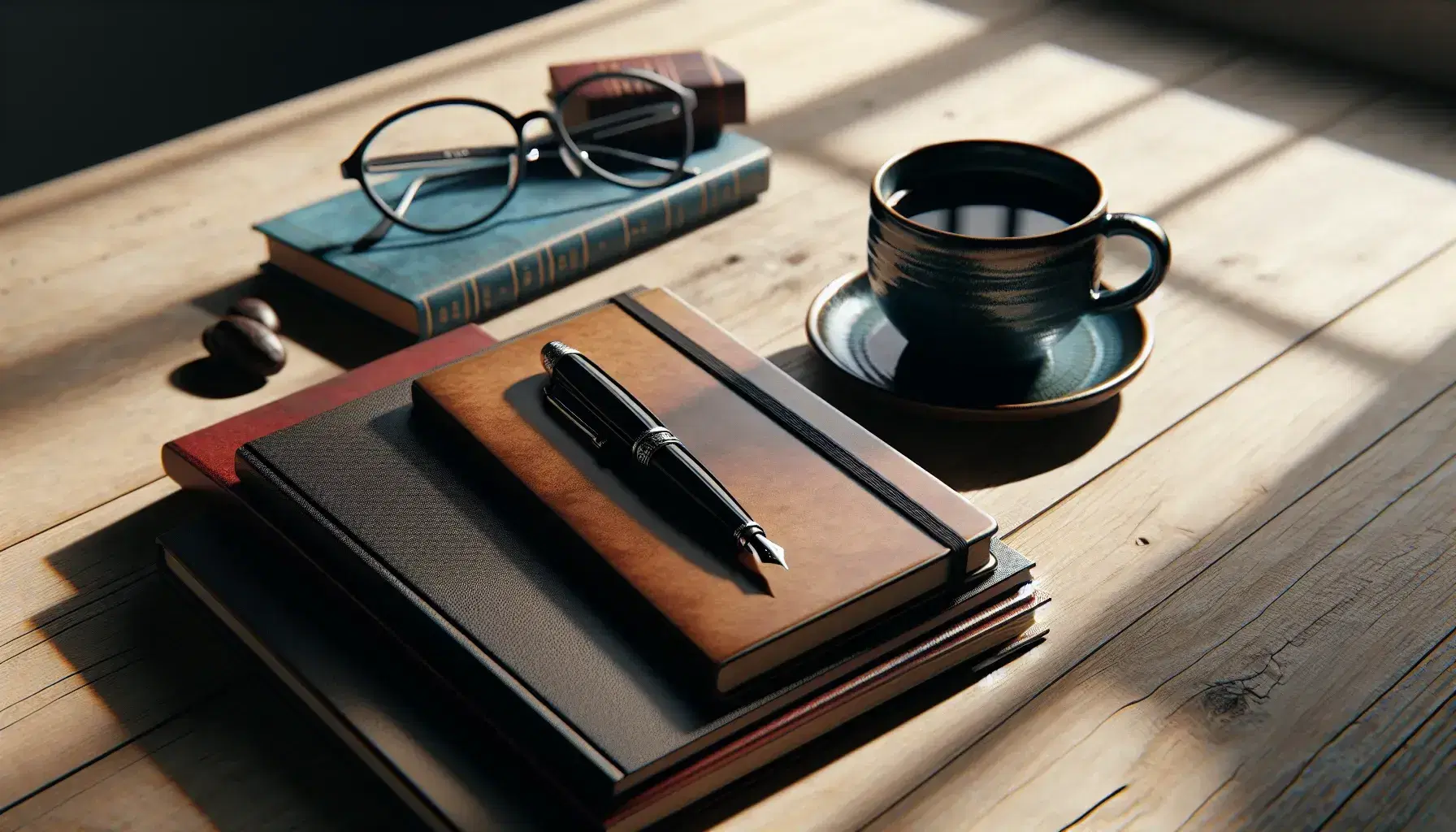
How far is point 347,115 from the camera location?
135 cm

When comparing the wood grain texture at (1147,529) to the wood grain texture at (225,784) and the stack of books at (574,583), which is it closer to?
the stack of books at (574,583)

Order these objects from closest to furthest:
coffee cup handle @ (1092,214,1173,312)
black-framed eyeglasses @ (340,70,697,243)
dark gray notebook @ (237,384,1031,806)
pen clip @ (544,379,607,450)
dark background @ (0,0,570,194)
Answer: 1. dark gray notebook @ (237,384,1031,806)
2. pen clip @ (544,379,607,450)
3. coffee cup handle @ (1092,214,1173,312)
4. black-framed eyeglasses @ (340,70,697,243)
5. dark background @ (0,0,570,194)

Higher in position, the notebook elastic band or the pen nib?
the pen nib

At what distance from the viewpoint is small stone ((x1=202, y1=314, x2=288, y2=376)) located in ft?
3.16

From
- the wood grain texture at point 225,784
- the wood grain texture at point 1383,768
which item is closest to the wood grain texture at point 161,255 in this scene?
the wood grain texture at point 225,784

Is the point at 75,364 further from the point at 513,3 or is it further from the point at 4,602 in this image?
the point at 513,3

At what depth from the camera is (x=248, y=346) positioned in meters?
0.96

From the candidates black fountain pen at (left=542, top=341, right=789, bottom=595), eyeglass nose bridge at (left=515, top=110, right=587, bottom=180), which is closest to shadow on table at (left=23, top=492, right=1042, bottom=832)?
black fountain pen at (left=542, top=341, right=789, bottom=595)

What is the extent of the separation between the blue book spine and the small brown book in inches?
1.9

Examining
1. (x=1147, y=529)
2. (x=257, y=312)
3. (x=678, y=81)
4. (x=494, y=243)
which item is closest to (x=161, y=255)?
(x=257, y=312)

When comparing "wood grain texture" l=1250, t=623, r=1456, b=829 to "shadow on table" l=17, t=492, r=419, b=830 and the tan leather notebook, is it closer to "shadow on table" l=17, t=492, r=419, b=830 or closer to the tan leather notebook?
the tan leather notebook

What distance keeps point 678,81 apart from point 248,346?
0.43 metres

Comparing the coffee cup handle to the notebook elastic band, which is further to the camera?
the coffee cup handle

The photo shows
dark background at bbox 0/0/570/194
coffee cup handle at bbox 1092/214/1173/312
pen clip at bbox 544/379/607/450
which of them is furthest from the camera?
dark background at bbox 0/0/570/194
